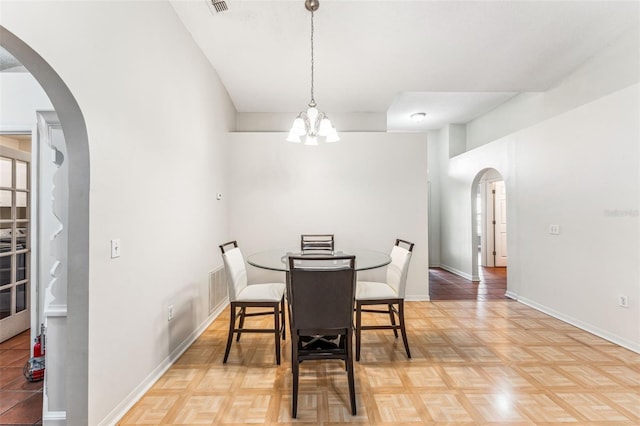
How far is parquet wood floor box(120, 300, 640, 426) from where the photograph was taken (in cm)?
180

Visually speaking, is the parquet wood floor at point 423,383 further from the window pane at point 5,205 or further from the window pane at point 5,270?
the window pane at point 5,205

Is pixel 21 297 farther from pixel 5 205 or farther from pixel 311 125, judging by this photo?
pixel 311 125

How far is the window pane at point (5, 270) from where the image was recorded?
9.36 ft

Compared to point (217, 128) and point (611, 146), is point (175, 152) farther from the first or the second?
point (611, 146)

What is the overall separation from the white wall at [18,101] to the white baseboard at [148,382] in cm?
A: 234

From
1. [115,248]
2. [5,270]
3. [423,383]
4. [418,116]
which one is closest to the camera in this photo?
[115,248]

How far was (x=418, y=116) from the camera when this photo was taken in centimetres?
570

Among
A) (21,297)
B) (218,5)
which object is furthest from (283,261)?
(21,297)

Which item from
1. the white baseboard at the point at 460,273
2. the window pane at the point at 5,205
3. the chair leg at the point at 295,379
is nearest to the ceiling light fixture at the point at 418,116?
the white baseboard at the point at 460,273

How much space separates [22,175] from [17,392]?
7.30 feet

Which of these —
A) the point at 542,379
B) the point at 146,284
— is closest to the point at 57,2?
the point at 146,284

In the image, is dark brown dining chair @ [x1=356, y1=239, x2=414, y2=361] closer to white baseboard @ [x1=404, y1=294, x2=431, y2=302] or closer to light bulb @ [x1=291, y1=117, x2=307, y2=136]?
light bulb @ [x1=291, y1=117, x2=307, y2=136]

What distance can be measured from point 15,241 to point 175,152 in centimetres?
208

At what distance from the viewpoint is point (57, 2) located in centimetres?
134
